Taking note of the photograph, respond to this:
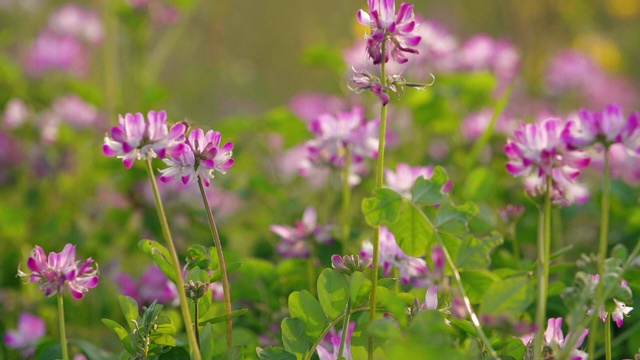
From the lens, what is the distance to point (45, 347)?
89 centimetres

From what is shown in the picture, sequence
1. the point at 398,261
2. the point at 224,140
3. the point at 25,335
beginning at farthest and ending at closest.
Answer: the point at 224,140 < the point at 25,335 < the point at 398,261

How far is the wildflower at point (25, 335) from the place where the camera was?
0.98m

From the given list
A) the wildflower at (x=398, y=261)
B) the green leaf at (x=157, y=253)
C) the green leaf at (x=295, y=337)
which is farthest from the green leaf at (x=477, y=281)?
the green leaf at (x=157, y=253)

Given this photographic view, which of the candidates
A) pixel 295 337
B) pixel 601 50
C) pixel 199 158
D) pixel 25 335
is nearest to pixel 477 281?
pixel 295 337

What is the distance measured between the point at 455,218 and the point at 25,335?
1.87ft

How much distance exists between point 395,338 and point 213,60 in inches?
99.0

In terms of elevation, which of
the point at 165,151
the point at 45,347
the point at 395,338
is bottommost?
the point at 45,347

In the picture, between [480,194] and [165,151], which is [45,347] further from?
[480,194]

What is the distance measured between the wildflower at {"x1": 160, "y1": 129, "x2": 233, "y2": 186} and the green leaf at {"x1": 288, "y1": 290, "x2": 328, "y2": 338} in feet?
0.45

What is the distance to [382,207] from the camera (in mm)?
726

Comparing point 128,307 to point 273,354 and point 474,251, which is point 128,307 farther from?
point 474,251

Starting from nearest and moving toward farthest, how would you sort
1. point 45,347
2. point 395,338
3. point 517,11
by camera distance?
point 395,338, point 45,347, point 517,11

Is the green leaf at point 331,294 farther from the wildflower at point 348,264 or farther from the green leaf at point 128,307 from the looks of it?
the green leaf at point 128,307

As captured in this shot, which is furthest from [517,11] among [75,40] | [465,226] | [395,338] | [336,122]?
[395,338]
